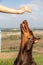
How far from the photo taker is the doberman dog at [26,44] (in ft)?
8.98

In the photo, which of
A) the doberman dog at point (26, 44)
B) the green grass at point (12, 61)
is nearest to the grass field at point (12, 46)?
the green grass at point (12, 61)

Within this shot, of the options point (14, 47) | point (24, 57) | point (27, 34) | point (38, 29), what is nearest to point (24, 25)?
point (27, 34)

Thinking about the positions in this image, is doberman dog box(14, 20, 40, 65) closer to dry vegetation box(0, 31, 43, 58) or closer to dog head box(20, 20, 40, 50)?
dog head box(20, 20, 40, 50)

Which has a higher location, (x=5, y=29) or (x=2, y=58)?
(x=5, y=29)

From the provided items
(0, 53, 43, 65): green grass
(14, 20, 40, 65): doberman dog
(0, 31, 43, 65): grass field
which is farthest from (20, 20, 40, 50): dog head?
(0, 31, 43, 65): grass field

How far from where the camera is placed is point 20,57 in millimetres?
2840

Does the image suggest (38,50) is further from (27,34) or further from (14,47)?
(27,34)

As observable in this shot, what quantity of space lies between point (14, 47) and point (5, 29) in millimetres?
354

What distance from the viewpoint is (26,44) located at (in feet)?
9.12

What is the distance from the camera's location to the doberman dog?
274 cm

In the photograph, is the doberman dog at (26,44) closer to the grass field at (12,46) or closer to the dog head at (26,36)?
the dog head at (26,36)

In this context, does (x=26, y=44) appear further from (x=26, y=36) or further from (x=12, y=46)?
(x=12, y=46)

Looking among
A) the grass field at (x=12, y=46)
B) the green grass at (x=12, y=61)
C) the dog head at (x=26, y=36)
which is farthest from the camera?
the grass field at (x=12, y=46)

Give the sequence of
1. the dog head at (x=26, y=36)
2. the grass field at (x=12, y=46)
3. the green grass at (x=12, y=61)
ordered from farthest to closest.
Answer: the grass field at (x=12, y=46), the green grass at (x=12, y=61), the dog head at (x=26, y=36)
